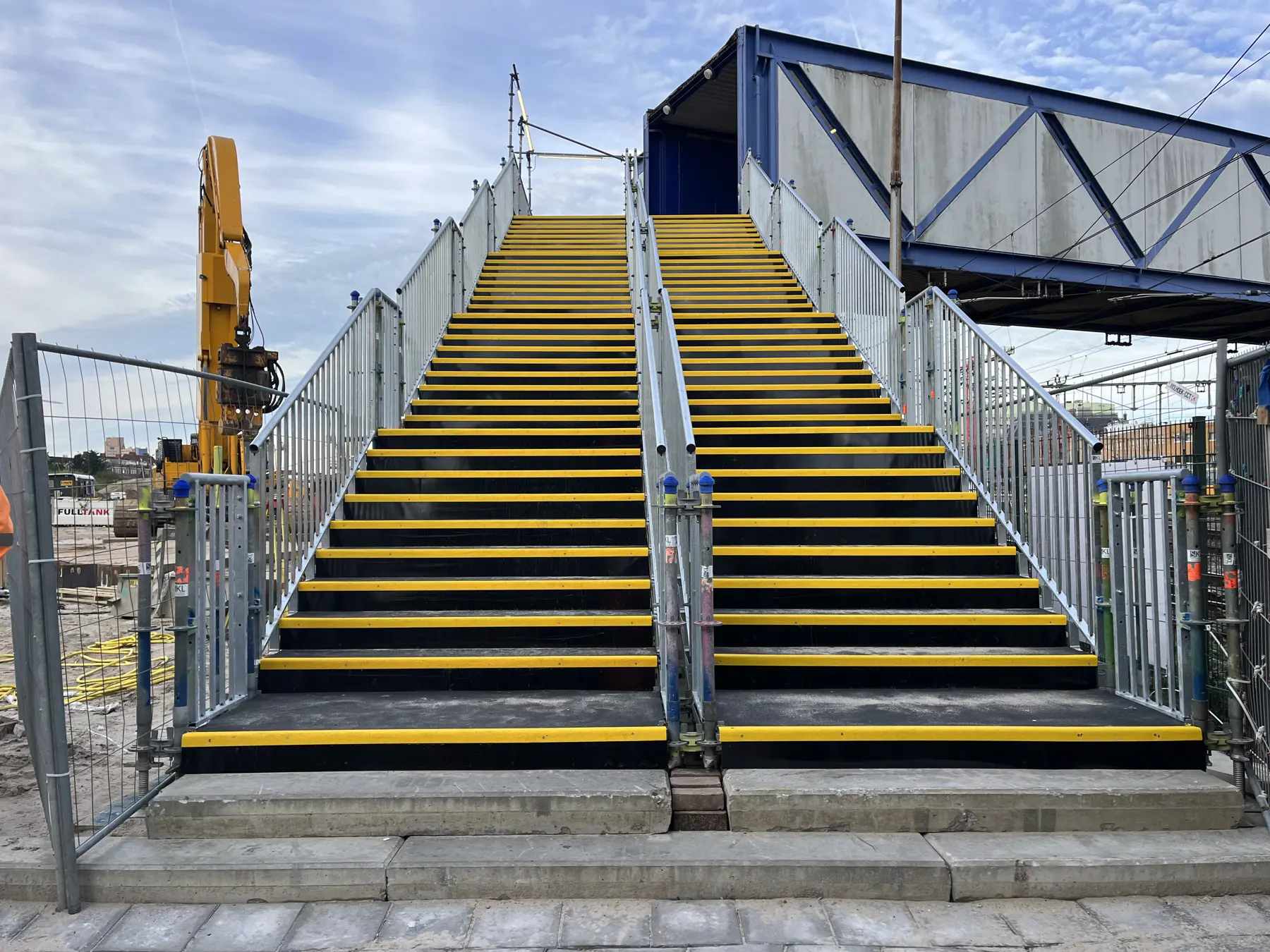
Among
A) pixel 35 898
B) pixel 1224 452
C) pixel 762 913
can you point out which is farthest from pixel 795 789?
pixel 35 898

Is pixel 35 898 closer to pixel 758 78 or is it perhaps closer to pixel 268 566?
pixel 268 566

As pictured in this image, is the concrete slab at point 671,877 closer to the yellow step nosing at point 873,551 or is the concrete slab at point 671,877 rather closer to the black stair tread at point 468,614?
the black stair tread at point 468,614

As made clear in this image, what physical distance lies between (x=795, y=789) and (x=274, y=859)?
6.85 feet

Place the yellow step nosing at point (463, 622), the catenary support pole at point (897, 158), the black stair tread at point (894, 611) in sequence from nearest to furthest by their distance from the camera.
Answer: the yellow step nosing at point (463, 622)
the black stair tread at point (894, 611)
the catenary support pole at point (897, 158)

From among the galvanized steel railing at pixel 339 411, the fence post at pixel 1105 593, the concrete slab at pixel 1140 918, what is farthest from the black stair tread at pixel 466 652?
the fence post at pixel 1105 593

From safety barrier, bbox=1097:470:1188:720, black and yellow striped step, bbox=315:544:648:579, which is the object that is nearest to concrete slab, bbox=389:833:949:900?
safety barrier, bbox=1097:470:1188:720

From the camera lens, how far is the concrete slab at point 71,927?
3042mm

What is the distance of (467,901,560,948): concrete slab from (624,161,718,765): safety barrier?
101 centimetres

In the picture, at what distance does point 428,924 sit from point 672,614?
1.69 m

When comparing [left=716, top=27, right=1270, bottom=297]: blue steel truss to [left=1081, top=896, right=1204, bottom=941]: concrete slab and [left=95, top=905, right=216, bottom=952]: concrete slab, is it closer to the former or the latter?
[left=1081, top=896, right=1204, bottom=941]: concrete slab

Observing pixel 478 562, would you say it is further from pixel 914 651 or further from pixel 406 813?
pixel 914 651

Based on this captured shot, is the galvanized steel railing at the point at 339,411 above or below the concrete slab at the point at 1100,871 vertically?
above

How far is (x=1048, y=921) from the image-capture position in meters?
3.13

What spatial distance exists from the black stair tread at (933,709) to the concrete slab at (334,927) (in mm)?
1766
